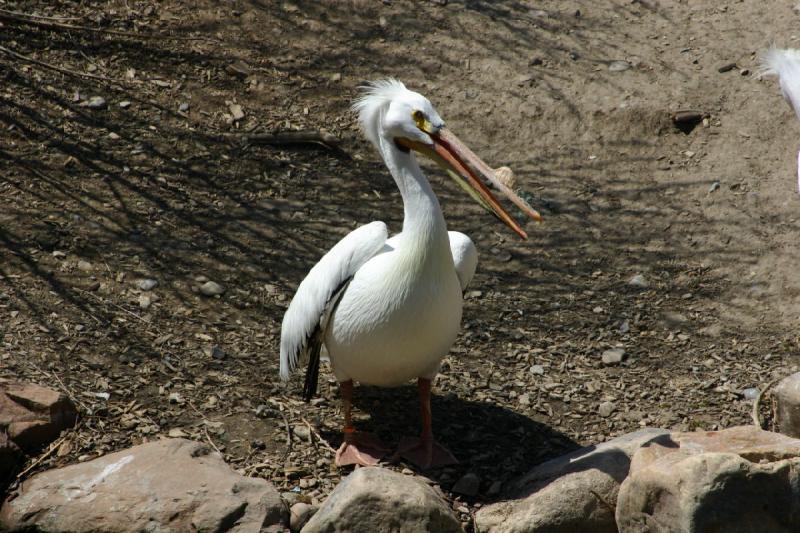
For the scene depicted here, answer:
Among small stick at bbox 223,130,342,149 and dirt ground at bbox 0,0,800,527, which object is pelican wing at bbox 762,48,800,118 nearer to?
dirt ground at bbox 0,0,800,527

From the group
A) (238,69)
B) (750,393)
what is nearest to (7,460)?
(750,393)

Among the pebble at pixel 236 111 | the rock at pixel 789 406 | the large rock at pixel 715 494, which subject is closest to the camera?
the large rock at pixel 715 494

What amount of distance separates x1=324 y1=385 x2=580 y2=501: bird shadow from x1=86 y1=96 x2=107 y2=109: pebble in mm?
2666

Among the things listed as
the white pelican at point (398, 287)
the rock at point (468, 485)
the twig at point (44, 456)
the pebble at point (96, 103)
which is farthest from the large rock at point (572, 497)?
the pebble at point (96, 103)

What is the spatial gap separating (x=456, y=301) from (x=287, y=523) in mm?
1026

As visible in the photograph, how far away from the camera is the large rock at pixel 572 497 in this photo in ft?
10.5

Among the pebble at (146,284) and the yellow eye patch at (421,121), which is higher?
the yellow eye patch at (421,121)

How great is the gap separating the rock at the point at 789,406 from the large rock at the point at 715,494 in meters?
0.76

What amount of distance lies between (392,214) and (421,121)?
1.88 meters

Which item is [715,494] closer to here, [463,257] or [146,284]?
[463,257]

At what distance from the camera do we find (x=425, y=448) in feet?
12.5

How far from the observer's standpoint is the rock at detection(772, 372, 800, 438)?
3689 millimetres

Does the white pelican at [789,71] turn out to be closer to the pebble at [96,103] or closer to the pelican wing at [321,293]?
the pelican wing at [321,293]

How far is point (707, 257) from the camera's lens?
519 centimetres
